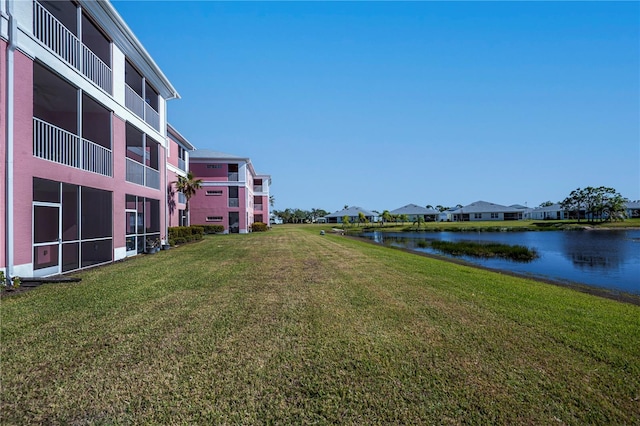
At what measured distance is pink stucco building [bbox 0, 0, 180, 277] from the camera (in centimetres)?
696

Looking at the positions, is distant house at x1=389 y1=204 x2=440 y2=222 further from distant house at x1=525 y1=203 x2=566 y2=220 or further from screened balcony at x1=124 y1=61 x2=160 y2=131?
screened balcony at x1=124 y1=61 x2=160 y2=131

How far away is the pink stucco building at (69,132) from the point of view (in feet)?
22.8

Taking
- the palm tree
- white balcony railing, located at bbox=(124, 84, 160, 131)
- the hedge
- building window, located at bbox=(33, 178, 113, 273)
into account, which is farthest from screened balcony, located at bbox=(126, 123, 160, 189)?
the palm tree

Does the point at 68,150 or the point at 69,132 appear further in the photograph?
the point at 69,132

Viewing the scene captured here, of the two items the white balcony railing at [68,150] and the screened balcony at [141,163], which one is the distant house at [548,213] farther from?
the white balcony railing at [68,150]

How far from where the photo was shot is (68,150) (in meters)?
8.90

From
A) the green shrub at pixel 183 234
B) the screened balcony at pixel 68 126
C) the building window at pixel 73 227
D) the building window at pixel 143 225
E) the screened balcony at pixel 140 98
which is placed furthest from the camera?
the green shrub at pixel 183 234

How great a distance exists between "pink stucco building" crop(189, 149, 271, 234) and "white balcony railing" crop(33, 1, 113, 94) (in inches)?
805

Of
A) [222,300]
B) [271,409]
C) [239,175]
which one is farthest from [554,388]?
[239,175]

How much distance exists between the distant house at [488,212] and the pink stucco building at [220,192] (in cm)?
7270

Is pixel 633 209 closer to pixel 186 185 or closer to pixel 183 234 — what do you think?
pixel 186 185

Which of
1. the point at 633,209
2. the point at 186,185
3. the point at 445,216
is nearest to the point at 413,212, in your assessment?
the point at 445,216

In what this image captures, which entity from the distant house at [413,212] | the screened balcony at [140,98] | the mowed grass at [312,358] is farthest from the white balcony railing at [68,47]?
the distant house at [413,212]

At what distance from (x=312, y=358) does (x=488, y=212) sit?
92.7m
